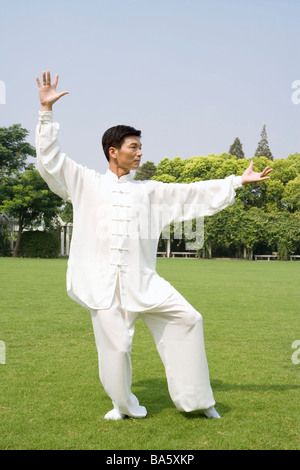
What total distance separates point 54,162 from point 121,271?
107 cm

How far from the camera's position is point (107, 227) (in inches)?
195

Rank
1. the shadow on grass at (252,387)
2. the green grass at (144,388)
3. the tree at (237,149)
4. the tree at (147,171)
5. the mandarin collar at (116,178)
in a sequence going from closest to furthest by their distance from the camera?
1. the green grass at (144,388)
2. the mandarin collar at (116,178)
3. the shadow on grass at (252,387)
4. the tree at (147,171)
5. the tree at (237,149)

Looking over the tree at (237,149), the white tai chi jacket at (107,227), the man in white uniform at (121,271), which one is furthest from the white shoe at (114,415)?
the tree at (237,149)

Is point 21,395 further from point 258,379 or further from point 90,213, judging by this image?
point 258,379

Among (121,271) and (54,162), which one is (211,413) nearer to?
(121,271)

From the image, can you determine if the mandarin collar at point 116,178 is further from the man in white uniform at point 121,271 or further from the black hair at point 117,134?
the black hair at point 117,134

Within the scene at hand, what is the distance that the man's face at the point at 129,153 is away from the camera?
16.2 ft

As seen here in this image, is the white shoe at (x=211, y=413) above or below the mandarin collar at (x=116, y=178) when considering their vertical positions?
below

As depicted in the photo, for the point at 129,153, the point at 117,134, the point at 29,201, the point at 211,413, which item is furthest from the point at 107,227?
the point at 29,201

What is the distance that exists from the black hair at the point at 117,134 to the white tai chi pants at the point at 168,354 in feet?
4.14
